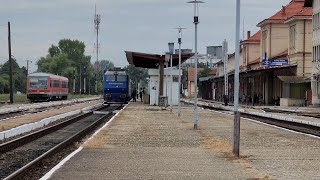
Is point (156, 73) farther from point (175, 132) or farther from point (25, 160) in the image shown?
point (25, 160)

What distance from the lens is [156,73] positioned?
176ft

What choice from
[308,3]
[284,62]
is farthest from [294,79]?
[308,3]

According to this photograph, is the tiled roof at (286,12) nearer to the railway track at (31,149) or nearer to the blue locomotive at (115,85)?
the blue locomotive at (115,85)

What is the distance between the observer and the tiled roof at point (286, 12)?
68.9 meters

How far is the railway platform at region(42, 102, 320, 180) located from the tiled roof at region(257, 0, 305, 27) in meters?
49.1

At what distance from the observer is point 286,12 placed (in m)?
71.0

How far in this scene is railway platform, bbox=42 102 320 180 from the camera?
1133cm

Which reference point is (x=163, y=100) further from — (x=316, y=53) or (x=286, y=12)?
(x=286, y=12)

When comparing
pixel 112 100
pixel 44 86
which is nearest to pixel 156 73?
pixel 112 100

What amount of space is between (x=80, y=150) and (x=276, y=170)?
19.7 ft

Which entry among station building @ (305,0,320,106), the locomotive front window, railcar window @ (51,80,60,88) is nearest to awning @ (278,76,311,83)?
station building @ (305,0,320,106)

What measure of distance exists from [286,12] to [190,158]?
59.6 metres

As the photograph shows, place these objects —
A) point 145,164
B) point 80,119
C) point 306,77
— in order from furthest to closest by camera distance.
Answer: point 306,77, point 80,119, point 145,164

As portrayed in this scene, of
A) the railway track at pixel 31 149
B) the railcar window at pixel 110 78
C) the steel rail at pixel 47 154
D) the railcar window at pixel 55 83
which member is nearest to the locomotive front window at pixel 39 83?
the railcar window at pixel 55 83
